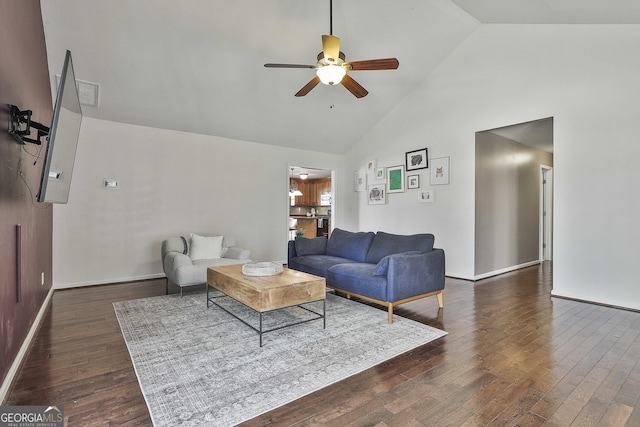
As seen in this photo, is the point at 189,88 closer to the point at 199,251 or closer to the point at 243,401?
the point at 199,251

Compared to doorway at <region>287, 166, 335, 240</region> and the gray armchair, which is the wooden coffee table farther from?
doorway at <region>287, 166, 335, 240</region>

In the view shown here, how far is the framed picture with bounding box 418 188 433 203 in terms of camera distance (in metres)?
5.67

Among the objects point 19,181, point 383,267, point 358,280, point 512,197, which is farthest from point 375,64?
point 512,197

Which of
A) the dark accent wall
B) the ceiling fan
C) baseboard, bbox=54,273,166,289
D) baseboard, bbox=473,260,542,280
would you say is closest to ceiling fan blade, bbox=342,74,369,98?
the ceiling fan

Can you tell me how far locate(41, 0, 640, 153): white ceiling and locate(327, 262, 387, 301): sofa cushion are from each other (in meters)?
2.97

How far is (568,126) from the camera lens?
4.11m

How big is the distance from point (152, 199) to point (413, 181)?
4.46 metres

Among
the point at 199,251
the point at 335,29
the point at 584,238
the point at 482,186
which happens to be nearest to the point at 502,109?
Result: the point at 482,186

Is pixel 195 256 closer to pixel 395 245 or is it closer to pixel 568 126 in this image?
pixel 395 245

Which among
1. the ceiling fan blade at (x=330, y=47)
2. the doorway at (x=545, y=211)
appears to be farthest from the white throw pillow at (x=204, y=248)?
the doorway at (x=545, y=211)

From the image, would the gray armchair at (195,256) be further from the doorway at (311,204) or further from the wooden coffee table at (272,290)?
the doorway at (311,204)

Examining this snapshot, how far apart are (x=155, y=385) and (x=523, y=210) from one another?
6679 millimetres

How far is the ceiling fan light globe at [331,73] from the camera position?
122 inches

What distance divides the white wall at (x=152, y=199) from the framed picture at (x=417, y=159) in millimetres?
2481
